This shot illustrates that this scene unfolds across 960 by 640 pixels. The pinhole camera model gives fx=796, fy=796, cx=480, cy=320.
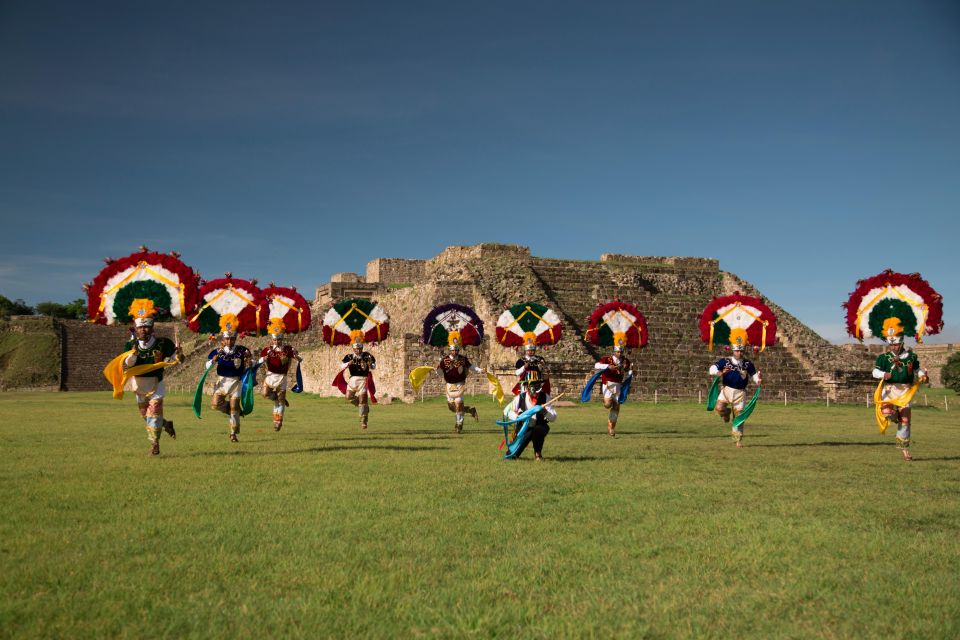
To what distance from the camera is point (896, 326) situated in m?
12.5

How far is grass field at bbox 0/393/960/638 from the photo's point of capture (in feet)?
13.9

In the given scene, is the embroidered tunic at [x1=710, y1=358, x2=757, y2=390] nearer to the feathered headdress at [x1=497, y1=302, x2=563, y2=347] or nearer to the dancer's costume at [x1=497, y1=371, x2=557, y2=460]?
the feathered headdress at [x1=497, y1=302, x2=563, y2=347]

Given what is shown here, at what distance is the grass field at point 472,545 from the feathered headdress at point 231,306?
3.03 metres

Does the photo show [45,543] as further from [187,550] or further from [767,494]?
[767,494]

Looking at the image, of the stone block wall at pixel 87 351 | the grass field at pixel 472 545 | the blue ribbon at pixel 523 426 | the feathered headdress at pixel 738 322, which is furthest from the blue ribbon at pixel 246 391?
the stone block wall at pixel 87 351

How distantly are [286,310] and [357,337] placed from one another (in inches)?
68.2

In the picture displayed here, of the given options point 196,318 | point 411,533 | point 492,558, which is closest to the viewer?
point 492,558

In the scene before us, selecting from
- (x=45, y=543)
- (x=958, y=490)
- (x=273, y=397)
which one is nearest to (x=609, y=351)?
(x=273, y=397)

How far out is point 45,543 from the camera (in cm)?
564

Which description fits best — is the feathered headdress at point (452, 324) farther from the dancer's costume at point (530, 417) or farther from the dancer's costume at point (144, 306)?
the dancer's costume at point (144, 306)

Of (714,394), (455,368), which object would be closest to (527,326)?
(455,368)

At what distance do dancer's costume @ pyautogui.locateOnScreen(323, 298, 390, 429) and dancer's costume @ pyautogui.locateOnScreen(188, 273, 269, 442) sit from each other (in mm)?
2873

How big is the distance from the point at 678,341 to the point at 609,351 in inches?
114

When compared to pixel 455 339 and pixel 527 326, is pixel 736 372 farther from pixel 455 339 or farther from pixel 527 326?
pixel 455 339
